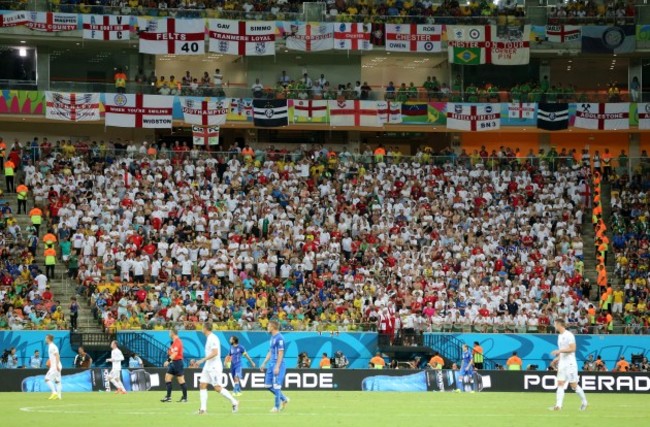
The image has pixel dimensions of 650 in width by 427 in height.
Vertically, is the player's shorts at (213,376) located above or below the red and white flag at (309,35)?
below

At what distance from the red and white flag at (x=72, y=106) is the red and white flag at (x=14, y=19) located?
3637 millimetres

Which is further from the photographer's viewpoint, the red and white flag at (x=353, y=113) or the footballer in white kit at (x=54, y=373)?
the red and white flag at (x=353, y=113)

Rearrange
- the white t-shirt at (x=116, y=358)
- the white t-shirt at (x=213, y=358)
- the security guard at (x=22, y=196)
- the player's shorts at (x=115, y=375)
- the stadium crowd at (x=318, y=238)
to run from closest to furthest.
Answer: the white t-shirt at (x=213, y=358) < the white t-shirt at (x=116, y=358) < the player's shorts at (x=115, y=375) < the stadium crowd at (x=318, y=238) < the security guard at (x=22, y=196)

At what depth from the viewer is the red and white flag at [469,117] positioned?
2259 inches

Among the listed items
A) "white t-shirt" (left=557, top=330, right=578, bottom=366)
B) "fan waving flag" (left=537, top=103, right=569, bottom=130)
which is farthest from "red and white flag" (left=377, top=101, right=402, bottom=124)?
"white t-shirt" (left=557, top=330, right=578, bottom=366)

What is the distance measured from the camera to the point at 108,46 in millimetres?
58906

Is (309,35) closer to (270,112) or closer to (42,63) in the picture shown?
(270,112)

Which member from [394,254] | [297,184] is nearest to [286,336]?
[394,254]

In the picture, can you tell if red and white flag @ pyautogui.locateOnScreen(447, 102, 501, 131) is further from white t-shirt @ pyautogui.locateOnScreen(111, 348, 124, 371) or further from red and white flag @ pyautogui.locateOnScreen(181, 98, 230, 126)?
white t-shirt @ pyautogui.locateOnScreen(111, 348, 124, 371)

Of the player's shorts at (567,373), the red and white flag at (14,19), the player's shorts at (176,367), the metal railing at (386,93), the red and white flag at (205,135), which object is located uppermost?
the red and white flag at (14,19)

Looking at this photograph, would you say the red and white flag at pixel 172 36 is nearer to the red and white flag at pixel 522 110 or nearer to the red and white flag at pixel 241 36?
A: the red and white flag at pixel 241 36

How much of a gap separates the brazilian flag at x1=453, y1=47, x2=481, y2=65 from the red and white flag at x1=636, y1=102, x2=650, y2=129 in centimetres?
844

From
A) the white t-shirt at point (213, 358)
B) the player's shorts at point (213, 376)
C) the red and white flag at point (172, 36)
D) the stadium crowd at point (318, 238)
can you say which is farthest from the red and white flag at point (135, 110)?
the player's shorts at point (213, 376)

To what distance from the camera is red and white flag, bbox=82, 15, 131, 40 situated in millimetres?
55000
